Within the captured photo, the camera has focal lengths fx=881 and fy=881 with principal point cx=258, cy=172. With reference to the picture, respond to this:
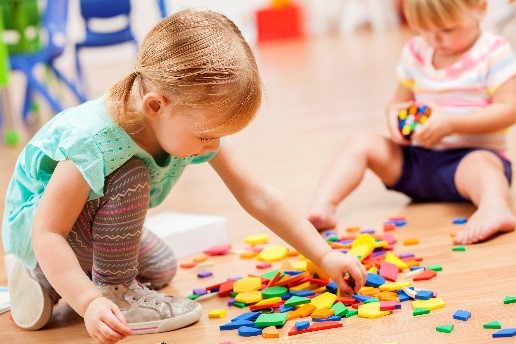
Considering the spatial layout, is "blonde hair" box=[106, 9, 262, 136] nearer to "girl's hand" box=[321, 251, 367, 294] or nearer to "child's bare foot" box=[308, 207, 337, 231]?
"girl's hand" box=[321, 251, 367, 294]

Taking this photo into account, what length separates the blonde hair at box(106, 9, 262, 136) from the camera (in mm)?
1072

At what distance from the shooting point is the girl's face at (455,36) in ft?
5.59

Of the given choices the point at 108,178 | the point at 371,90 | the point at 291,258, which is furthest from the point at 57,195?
the point at 371,90

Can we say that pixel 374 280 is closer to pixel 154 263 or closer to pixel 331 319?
pixel 331 319

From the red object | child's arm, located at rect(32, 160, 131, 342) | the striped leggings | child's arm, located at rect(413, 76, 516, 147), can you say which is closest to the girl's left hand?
child's arm, located at rect(413, 76, 516, 147)

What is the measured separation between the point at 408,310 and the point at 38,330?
535mm

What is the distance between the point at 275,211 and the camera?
4.25 ft

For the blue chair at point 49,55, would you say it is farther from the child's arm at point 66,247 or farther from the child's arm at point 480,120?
the child's arm at point 66,247

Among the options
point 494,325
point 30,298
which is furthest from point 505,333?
point 30,298

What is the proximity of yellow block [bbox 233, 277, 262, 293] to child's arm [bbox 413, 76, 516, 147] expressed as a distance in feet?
1.65

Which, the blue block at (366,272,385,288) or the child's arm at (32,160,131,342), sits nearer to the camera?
the child's arm at (32,160,131,342)

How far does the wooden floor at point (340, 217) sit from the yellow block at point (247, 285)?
40mm

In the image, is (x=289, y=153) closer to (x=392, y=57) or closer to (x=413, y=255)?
(x=413, y=255)

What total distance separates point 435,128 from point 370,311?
1.93 ft
